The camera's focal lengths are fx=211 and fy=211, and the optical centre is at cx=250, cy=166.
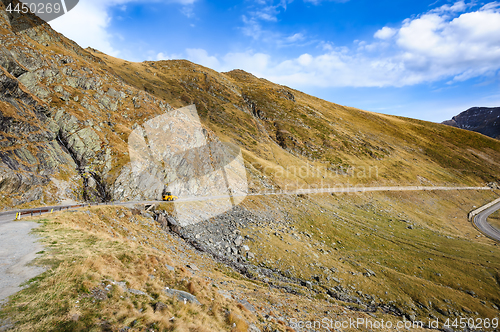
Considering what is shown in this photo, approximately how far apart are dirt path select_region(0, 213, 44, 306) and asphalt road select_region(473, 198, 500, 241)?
89207 millimetres

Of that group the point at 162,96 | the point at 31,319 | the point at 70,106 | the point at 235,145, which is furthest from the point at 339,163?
the point at 31,319

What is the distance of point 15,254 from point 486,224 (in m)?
108

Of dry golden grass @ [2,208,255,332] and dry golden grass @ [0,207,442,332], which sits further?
dry golden grass @ [0,207,442,332]

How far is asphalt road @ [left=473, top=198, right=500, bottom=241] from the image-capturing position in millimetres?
58906

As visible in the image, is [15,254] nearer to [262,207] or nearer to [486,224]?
[262,207]

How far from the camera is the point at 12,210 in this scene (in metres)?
24.1

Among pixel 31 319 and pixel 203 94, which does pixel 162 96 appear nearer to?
pixel 203 94

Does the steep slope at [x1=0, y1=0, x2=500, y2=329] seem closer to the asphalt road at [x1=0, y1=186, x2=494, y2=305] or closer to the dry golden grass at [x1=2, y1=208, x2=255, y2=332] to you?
the dry golden grass at [x1=2, y1=208, x2=255, y2=332]

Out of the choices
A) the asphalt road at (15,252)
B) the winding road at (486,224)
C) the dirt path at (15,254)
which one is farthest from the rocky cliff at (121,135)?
the winding road at (486,224)

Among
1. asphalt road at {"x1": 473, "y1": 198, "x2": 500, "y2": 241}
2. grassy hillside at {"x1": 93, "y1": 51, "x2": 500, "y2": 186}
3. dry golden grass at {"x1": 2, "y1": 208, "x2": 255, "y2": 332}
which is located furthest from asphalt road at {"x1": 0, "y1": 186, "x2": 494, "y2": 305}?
asphalt road at {"x1": 473, "y1": 198, "x2": 500, "y2": 241}

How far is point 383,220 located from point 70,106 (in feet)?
253

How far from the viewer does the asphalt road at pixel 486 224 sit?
2319 inches

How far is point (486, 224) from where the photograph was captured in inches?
2689

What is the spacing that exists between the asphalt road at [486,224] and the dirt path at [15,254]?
89.2 m
